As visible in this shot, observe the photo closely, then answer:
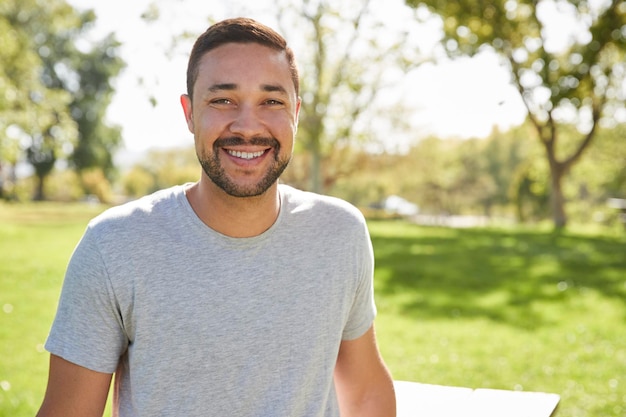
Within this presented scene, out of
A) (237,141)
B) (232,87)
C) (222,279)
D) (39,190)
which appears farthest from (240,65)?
(39,190)

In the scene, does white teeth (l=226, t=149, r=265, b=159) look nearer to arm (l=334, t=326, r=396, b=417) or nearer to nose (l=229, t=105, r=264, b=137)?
nose (l=229, t=105, r=264, b=137)

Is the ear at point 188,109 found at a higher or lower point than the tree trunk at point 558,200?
higher

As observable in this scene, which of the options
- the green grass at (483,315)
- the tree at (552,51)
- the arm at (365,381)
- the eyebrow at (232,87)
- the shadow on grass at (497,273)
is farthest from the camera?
the tree at (552,51)

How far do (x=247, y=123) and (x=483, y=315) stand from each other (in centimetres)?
707

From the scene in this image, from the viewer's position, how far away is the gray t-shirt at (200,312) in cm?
175

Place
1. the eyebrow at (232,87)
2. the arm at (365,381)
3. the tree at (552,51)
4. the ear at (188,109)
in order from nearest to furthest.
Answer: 1. the eyebrow at (232,87)
2. the ear at (188,109)
3. the arm at (365,381)
4. the tree at (552,51)

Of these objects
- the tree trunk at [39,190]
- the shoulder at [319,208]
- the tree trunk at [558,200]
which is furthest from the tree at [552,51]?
the tree trunk at [39,190]

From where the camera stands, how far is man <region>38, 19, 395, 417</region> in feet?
5.76

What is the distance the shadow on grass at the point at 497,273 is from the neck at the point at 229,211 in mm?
6564

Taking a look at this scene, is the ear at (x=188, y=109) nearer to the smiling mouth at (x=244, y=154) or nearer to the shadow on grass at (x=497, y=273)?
the smiling mouth at (x=244, y=154)

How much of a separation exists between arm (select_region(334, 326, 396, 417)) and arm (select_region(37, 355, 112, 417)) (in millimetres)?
806

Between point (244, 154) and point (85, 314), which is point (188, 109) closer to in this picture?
point (244, 154)

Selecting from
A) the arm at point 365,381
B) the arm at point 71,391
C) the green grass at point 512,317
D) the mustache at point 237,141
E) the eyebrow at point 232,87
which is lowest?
the green grass at point 512,317

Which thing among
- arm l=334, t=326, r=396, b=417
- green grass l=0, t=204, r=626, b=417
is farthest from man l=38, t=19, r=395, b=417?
green grass l=0, t=204, r=626, b=417
